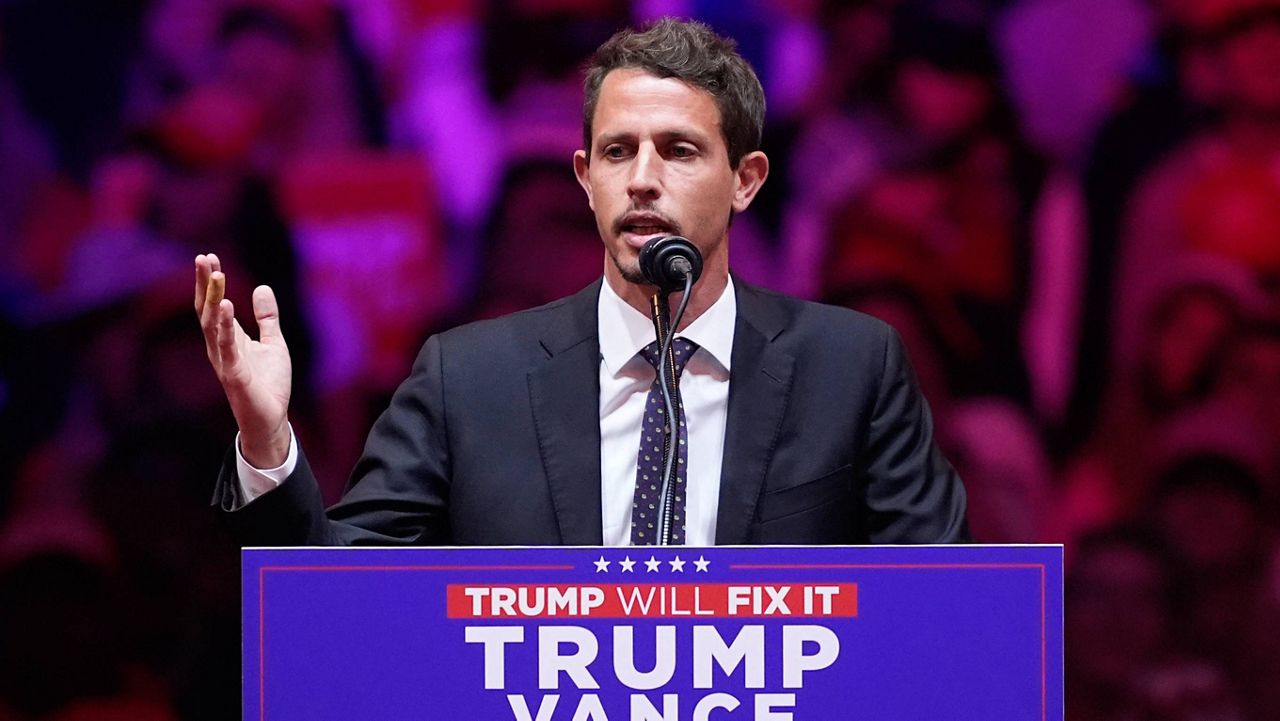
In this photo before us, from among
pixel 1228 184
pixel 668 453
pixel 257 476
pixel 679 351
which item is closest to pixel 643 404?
pixel 679 351

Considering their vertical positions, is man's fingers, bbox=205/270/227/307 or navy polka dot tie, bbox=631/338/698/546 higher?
man's fingers, bbox=205/270/227/307

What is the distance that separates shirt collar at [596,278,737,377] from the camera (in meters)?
1.76

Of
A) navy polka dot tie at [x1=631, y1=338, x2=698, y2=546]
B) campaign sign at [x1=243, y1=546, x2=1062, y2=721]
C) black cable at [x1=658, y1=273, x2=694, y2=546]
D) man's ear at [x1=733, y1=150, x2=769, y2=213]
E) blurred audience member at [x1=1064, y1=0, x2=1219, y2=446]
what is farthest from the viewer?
blurred audience member at [x1=1064, y1=0, x2=1219, y2=446]

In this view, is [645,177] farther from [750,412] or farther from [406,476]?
[406,476]

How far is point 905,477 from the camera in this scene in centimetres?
174

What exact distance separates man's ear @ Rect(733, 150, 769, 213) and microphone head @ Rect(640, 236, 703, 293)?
1.54ft

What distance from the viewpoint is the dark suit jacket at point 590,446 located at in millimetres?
1673

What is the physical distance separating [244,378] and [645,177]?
1.76 ft

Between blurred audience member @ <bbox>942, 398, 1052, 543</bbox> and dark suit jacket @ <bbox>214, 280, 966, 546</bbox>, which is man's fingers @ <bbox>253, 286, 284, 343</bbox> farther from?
blurred audience member @ <bbox>942, 398, 1052, 543</bbox>

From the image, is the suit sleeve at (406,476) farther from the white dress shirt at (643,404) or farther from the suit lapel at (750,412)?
the suit lapel at (750,412)

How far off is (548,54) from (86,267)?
100 cm

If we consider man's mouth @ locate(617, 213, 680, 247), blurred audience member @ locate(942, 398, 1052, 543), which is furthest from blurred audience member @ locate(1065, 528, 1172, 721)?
man's mouth @ locate(617, 213, 680, 247)

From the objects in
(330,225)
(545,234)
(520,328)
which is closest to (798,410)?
(520,328)

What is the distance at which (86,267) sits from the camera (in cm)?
279
